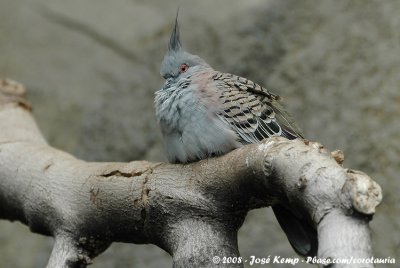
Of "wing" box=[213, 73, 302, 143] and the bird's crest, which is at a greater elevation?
the bird's crest

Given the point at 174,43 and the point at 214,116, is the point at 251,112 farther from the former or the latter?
the point at 174,43

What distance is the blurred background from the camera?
4.78m

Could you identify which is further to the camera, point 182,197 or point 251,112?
point 251,112

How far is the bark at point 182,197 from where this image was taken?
204 centimetres

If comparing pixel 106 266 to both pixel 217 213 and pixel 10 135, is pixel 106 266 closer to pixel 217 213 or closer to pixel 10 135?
pixel 10 135

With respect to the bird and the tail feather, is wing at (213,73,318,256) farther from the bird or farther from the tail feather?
the tail feather

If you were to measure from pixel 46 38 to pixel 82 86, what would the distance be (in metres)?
0.59

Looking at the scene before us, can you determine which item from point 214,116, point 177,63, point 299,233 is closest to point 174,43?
point 177,63

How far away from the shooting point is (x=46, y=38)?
611 cm

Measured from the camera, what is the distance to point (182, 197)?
2.83 metres

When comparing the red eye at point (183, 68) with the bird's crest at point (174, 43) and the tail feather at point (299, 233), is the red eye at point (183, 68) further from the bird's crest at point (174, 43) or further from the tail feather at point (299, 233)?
the tail feather at point (299, 233)

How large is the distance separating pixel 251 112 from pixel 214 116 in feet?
0.61

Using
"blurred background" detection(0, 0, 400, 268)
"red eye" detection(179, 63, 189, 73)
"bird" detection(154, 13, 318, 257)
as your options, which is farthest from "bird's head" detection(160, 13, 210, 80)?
"blurred background" detection(0, 0, 400, 268)

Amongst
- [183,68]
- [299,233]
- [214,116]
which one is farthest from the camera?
[183,68]
